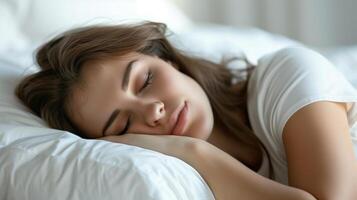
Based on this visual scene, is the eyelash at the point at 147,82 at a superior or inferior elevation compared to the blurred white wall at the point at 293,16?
superior

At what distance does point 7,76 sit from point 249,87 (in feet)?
1.62

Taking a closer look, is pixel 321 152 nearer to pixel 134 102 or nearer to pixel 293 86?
pixel 293 86

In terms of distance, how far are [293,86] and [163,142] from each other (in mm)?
283

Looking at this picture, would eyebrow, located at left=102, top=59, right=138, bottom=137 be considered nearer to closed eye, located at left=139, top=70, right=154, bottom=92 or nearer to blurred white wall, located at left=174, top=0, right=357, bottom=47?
closed eye, located at left=139, top=70, right=154, bottom=92

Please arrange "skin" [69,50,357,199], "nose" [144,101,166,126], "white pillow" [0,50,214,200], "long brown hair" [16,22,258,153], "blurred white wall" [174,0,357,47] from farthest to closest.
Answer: "blurred white wall" [174,0,357,47] < "long brown hair" [16,22,258,153] < "nose" [144,101,166,126] < "skin" [69,50,357,199] < "white pillow" [0,50,214,200]

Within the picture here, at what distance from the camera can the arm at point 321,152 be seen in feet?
3.04

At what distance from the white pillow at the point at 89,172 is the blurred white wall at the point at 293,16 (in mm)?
1216

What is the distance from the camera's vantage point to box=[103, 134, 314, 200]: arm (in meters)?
0.86

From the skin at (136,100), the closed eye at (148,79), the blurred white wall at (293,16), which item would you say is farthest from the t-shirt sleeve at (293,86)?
the blurred white wall at (293,16)

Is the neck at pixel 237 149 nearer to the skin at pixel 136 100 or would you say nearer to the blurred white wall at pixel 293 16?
the skin at pixel 136 100

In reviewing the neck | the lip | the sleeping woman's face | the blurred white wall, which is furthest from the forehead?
the blurred white wall

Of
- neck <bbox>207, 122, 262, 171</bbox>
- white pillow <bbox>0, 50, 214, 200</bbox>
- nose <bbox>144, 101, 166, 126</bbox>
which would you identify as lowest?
neck <bbox>207, 122, 262, 171</bbox>

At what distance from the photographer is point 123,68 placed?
1105 millimetres

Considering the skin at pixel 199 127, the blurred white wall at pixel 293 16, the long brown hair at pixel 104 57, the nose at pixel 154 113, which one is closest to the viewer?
the skin at pixel 199 127
